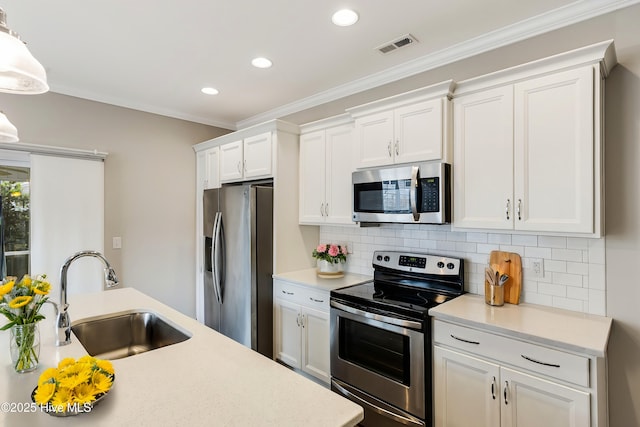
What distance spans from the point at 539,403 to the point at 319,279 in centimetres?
171

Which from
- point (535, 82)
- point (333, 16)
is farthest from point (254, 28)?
point (535, 82)

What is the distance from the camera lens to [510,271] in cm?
213

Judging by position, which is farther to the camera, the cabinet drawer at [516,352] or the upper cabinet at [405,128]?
the upper cabinet at [405,128]

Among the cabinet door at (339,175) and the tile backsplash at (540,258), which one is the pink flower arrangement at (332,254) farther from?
the tile backsplash at (540,258)

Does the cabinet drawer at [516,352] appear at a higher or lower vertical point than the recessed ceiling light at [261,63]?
lower

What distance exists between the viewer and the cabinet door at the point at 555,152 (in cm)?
168

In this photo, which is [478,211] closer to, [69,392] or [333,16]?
[333,16]

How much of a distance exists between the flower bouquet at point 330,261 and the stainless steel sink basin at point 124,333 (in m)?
1.43

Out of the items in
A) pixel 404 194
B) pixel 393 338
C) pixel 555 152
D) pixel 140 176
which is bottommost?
pixel 393 338

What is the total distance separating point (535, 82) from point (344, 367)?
6.97 feet

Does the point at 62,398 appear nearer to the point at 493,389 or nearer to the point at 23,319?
the point at 23,319

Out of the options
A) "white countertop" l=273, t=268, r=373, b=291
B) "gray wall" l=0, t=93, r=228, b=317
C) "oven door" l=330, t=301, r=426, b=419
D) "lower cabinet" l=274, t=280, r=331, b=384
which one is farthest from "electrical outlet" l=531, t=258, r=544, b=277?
"gray wall" l=0, t=93, r=228, b=317

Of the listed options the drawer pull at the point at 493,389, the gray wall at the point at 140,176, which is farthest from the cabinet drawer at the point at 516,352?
the gray wall at the point at 140,176

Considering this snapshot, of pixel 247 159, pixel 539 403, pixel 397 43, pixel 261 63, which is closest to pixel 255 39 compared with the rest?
pixel 261 63
